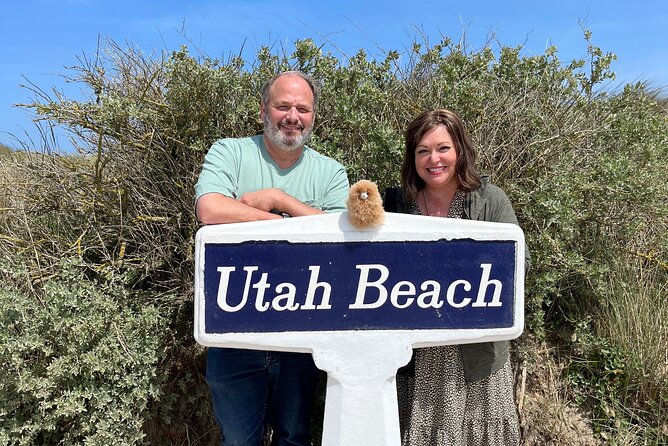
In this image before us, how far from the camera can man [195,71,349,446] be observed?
2.38 m

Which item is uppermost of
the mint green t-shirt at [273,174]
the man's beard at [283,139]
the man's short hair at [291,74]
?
the man's short hair at [291,74]

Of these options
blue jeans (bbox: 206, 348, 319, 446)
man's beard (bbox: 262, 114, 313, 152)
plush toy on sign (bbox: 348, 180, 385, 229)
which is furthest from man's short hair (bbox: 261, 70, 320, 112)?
blue jeans (bbox: 206, 348, 319, 446)

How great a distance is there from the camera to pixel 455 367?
7.77 feet

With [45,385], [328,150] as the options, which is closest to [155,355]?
[45,385]

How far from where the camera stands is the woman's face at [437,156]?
2.36 m

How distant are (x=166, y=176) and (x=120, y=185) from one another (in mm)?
297

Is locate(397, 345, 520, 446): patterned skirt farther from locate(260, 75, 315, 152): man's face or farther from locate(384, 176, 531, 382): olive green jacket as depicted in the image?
locate(260, 75, 315, 152): man's face

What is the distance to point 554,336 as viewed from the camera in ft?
11.7

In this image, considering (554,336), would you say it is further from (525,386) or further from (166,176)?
(166,176)

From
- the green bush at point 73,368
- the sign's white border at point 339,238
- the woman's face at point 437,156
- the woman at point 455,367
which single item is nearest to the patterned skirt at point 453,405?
the woman at point 455,367

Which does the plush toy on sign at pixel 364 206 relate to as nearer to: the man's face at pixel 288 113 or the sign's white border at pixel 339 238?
the sign's white border at pixel 339 238

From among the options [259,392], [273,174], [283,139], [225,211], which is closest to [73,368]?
[259,392]

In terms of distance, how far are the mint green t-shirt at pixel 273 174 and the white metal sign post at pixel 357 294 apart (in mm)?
525

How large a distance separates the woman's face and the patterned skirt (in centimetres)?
76
